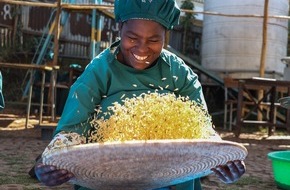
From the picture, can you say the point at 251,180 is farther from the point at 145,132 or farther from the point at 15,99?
the point at 15,99

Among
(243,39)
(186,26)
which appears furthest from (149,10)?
(186,26)

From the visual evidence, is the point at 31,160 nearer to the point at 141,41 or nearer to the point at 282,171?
the point at 282,171

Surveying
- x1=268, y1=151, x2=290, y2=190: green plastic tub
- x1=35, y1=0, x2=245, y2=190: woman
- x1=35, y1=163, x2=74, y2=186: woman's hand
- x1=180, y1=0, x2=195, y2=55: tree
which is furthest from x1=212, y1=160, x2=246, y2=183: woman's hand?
x1=180, y1=0, x2=195, y2=55: tree

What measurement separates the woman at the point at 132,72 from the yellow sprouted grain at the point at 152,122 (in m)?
0.14

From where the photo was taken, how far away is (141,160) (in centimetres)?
104

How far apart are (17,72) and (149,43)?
10.6 meters

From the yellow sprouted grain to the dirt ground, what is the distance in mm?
2245

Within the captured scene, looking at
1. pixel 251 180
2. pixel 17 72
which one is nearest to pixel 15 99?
pixel 17 72

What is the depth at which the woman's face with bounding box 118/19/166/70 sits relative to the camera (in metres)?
1.44

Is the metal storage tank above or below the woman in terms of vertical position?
above

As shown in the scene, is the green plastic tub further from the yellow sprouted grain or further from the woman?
the yellow sprouted grain

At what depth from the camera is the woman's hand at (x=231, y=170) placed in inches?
48.7

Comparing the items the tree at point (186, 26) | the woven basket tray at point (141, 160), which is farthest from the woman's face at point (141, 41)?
the tree at point (186, 26)

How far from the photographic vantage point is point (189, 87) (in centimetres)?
162
